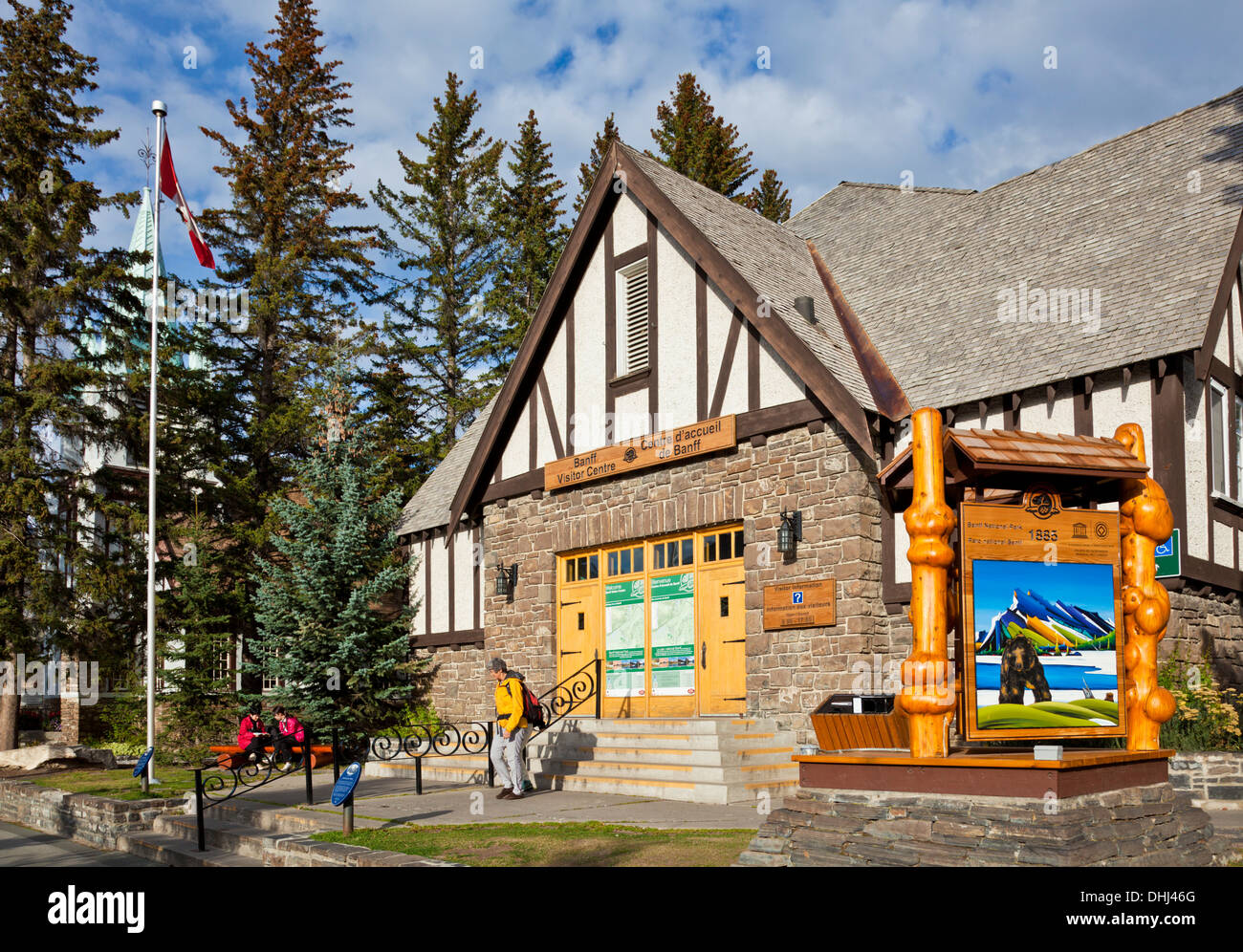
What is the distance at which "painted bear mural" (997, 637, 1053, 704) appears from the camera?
7.68 metres

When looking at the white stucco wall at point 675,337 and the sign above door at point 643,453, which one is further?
the white stucco wall at point 675,337

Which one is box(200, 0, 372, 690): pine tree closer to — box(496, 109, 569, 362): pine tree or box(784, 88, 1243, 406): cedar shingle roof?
box(496, 109, 569, 362): pine tree

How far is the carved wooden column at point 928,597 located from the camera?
723cm

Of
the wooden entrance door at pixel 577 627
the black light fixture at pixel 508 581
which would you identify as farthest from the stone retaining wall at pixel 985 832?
the black light fixture at pixel 508 581

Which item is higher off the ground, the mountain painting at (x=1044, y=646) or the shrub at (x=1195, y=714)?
the mountain painting at (x=1044, y=646)

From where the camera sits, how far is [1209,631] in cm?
1253

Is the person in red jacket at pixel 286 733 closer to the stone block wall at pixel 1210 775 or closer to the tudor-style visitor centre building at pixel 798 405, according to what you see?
the tudor-style visitor centre building at pixel 798 405

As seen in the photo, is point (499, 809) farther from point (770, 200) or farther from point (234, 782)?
point (770, 200)

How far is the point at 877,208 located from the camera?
2114cm

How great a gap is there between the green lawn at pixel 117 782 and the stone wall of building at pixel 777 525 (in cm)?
603

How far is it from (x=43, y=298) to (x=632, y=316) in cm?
1289

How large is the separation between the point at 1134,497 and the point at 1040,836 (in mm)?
3123

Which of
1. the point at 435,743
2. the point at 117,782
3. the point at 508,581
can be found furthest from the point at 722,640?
the point at 117,782
